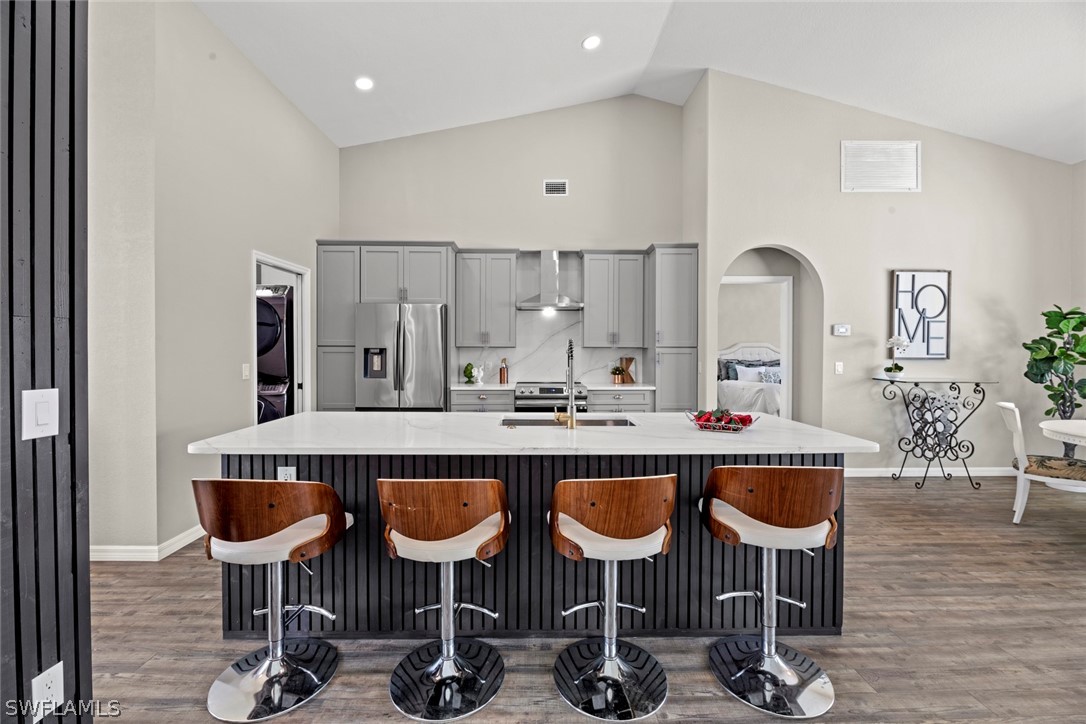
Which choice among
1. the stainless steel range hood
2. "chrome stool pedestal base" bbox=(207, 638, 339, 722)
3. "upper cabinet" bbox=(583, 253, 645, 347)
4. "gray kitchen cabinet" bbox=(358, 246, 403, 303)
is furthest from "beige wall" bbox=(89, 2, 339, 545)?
"upper cabinet" bbox=(583, 253, 645, 347)

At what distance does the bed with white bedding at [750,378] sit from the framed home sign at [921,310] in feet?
4.60

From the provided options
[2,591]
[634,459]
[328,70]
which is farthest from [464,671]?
[328,70]

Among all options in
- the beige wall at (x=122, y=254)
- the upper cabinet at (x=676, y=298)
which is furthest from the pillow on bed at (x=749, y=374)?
the beige wall at (x=122, y=254)

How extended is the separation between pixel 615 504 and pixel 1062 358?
501 centimetres

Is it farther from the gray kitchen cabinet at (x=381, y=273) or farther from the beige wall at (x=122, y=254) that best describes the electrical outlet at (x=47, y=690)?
the gray kitchen cabinet at (x=381, y=273)

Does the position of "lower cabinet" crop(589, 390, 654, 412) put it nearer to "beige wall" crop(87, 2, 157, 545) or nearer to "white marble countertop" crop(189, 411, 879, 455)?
"white marble countertop" crop(189, 411, 879, 455)

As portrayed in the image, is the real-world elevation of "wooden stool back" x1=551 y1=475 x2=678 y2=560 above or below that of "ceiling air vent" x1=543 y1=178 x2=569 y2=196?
below

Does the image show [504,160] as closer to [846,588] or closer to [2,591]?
[846,588]

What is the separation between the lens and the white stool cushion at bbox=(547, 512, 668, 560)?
5.84 feet

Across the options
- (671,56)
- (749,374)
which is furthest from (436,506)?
(749,374)

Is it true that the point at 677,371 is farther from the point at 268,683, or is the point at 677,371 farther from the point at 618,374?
the point at 268,683

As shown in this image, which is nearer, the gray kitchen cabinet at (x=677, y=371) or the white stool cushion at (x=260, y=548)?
→ the white stool cushion at (x=260, y=548)

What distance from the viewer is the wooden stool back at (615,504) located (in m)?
1.75

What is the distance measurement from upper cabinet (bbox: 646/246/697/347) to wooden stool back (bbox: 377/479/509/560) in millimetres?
3489
